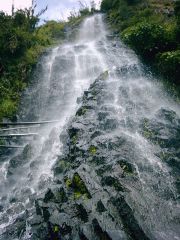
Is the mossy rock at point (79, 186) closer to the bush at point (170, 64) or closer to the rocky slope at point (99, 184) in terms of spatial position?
the rocky slope at point (99, 184)

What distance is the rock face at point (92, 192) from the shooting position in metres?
6.27

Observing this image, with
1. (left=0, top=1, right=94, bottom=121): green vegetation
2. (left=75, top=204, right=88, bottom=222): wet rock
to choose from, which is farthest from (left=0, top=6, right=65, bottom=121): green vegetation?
(left=75, top=204, right=88, bottom=222): wet rock

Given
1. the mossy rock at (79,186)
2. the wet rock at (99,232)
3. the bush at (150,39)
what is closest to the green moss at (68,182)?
the mossy rock at (79,186)

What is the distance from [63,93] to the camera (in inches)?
682

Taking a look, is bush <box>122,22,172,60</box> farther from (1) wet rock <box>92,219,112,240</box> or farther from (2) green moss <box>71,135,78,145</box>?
(1) wet rock <box>92,219,112,240</box>

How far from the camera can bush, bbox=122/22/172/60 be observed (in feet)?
50.9

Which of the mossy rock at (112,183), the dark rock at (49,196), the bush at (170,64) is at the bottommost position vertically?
the dark rock at (49,196)

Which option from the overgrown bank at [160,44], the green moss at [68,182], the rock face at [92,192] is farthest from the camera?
the overgrown bank at [160,44]

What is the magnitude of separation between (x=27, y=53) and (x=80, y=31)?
11436 millimetres

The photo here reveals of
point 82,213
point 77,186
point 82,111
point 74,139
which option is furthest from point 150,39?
point 82,213

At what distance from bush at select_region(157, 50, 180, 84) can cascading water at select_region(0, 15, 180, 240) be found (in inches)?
31.2

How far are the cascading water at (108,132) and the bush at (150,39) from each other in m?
1.07

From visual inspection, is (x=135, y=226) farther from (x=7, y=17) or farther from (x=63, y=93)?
(x=7, y=17)

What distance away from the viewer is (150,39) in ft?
51.7
